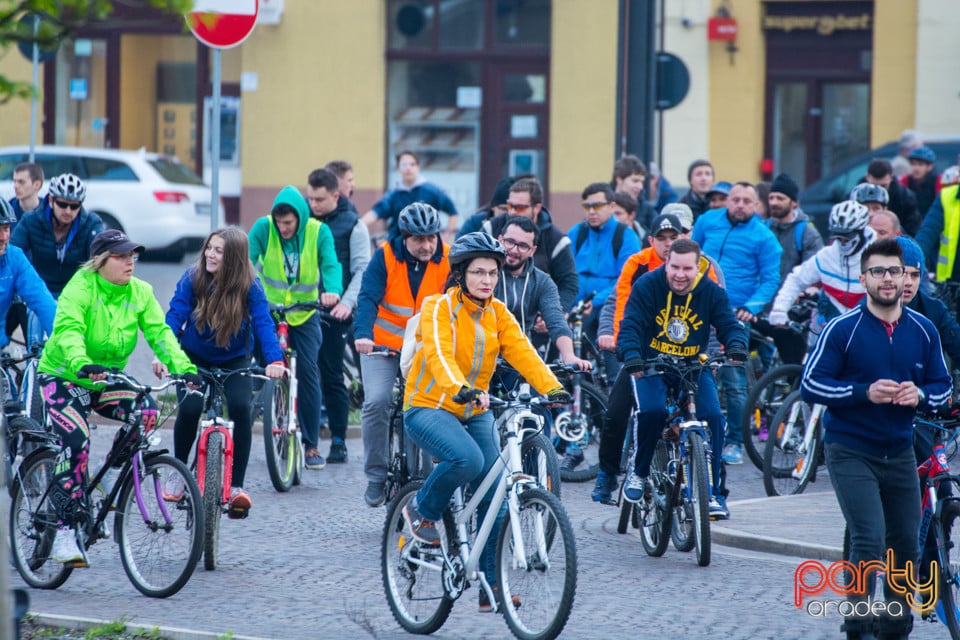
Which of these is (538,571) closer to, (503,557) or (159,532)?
(503,557)

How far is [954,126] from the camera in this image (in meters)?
24.7

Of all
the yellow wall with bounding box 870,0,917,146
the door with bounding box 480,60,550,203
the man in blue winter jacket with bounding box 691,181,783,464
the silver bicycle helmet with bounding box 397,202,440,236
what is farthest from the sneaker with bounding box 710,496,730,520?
the door with bounding box 480,60,550,203

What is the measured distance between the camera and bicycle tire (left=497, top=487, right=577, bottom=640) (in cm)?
650

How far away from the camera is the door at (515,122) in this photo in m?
27.4

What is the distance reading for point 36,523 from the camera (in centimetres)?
798

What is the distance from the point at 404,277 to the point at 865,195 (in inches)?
177

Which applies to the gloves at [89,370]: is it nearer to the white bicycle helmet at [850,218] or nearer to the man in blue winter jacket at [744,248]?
the white bicycle helmet at [850,218]

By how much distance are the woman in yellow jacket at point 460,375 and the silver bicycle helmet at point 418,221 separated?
2042 millimetres

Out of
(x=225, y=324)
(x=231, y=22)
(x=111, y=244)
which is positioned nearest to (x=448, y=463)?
(x=111, y=244)

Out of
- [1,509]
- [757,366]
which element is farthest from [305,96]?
[1,509]

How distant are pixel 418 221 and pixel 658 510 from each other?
6.97 feet

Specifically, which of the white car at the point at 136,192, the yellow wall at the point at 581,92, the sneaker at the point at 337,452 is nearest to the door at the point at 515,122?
the yellow wall at the point at 581,92

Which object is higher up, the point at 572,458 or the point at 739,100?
the point at 739,100

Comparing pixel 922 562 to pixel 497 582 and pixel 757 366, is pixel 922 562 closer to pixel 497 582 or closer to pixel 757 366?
pixel 497 582
